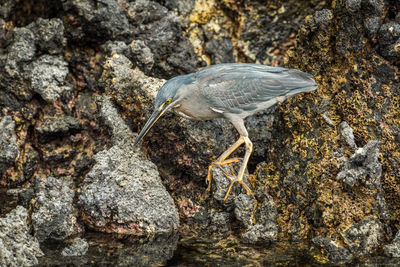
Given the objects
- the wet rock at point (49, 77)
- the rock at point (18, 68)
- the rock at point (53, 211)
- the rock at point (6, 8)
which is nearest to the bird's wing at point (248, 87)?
the rock at point (53, 211)

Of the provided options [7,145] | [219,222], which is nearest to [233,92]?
[219,222]

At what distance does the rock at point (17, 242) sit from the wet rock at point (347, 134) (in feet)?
9.97

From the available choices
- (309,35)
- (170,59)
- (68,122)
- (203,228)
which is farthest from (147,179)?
(309,35)

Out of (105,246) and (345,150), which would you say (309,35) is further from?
(105,246)

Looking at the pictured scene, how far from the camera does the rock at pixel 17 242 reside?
4.28 m

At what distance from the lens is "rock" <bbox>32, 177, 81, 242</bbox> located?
488 centimetres

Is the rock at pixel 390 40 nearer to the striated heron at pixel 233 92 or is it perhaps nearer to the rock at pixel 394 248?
the striated heron at pixel 233 92

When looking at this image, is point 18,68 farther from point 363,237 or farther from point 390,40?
point 363,237

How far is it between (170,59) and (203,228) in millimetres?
2348

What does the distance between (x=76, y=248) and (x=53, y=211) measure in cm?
59

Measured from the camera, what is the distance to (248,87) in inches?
207

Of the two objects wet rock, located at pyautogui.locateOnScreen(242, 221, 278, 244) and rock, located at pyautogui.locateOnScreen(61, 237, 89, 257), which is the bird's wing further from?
rock, located at pyautogui.locateOnScreen(61, 237, 89, 257)

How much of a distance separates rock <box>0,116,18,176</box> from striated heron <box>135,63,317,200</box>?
5.76 feet

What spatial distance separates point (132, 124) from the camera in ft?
19.2
